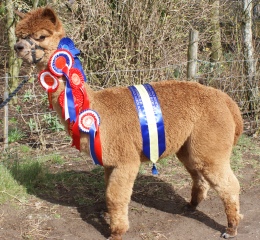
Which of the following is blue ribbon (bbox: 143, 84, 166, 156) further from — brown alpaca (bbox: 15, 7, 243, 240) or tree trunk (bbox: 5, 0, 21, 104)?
tree trunk (bbox: 5, 0, 21, 104)

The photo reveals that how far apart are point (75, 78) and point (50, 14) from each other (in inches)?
23.4

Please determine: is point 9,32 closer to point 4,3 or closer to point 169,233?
point 4,3

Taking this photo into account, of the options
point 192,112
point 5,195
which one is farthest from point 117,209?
point 5,195

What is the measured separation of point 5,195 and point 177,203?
192cm

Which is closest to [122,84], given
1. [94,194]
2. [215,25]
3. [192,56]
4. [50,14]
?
[192,56]

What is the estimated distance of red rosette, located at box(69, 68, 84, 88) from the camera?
12.7ft

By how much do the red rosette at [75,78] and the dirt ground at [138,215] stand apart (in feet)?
4.77

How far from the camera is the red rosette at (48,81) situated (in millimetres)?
3807

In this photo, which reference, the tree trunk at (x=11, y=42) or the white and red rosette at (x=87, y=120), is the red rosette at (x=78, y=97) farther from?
the tree trunk at (x=11, y=42)

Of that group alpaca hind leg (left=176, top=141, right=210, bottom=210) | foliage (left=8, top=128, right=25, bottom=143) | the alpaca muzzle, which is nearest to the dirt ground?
alpaca hind leg (left=176, top=141, right=210, bottom=210)

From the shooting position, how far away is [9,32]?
830cm

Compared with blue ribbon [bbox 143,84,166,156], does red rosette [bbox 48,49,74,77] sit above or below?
above

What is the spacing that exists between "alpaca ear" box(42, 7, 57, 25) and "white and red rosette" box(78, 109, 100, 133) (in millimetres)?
837

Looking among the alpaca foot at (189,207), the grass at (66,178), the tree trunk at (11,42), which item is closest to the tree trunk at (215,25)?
the grass at (66,178)
